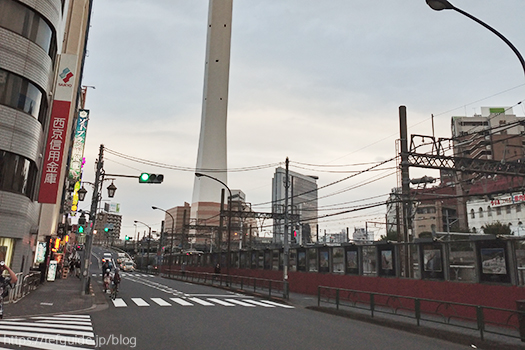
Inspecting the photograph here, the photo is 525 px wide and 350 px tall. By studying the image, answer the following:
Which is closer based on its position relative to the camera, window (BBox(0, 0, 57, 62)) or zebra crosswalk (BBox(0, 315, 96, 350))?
zebra crosswalk (BBox(0, 315, 96, 350))

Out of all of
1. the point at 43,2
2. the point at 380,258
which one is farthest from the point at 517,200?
the point at 43,2

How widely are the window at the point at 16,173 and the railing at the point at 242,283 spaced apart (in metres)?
14.6

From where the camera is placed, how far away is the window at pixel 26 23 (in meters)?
20.4

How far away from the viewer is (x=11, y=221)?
2019 centimetres

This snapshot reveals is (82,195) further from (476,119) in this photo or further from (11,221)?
(476,119)

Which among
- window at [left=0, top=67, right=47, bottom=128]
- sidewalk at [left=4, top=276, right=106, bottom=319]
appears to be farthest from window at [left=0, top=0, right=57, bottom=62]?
sidewalk at [left=4, top=276, right=106, bottom=319]

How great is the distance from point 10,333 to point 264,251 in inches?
1028

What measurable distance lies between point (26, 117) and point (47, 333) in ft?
47.7

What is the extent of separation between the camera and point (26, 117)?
69.5 feet

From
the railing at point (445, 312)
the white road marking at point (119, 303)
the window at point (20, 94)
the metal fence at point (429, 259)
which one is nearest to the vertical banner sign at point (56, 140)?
the window at point (20, 94)

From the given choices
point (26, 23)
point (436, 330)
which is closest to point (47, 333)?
point (436, 330)

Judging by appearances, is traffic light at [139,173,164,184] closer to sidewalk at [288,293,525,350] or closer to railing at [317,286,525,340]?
railing at [317,286,525,340]

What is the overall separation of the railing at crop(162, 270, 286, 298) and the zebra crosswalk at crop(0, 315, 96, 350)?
13212mm

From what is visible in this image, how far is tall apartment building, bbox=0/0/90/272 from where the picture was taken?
66.0 feet
